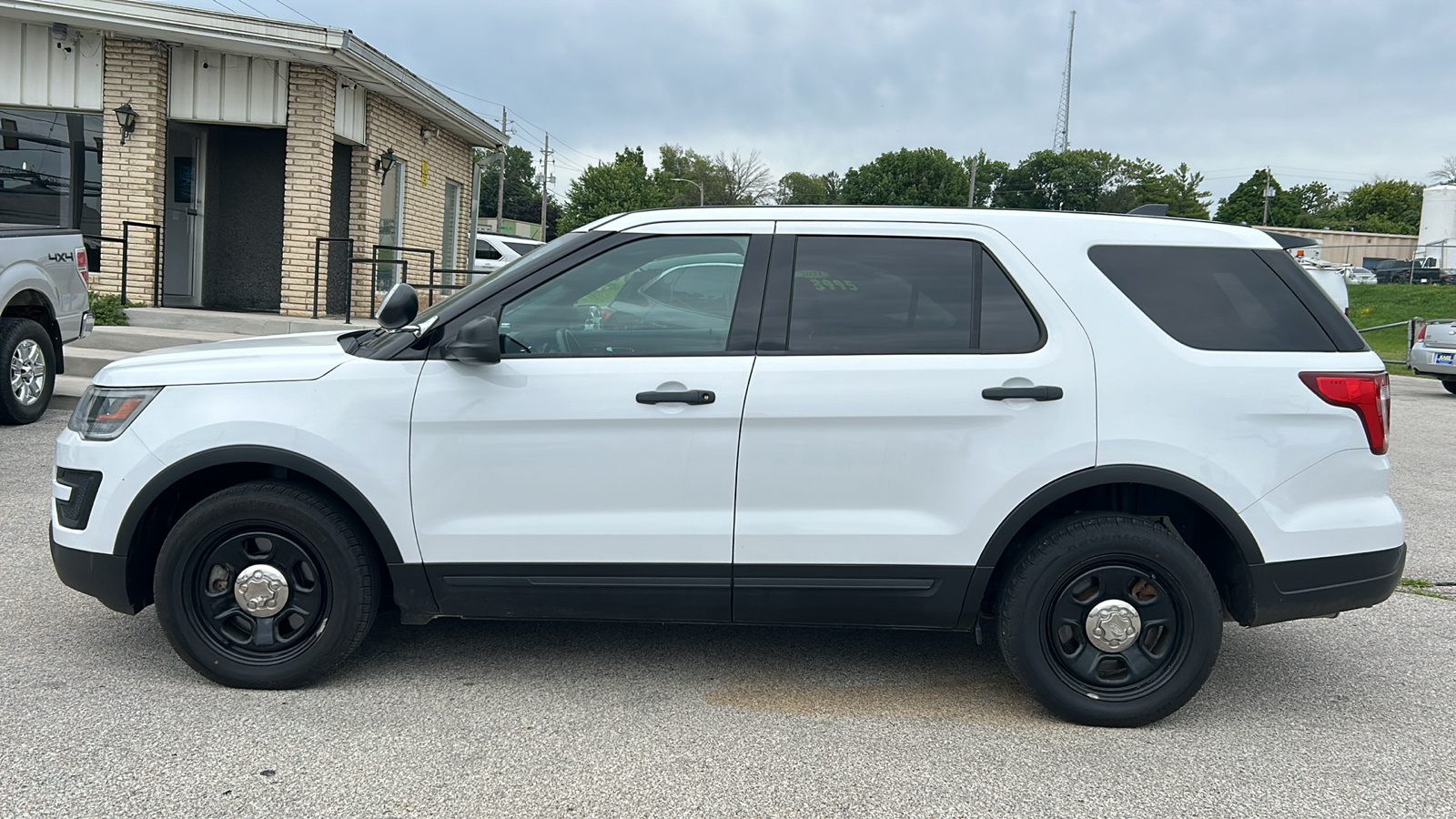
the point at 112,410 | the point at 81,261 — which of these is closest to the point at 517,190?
the point at 81,261

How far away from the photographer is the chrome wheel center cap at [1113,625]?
152 inches

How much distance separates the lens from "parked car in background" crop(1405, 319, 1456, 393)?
55.5 ft

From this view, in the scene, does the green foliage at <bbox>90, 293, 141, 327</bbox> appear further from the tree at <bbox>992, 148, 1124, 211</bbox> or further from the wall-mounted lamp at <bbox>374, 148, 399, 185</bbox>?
the tree at <bbox>992, 148, 1124, 211</bbox>

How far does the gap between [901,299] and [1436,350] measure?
16482 millimetres

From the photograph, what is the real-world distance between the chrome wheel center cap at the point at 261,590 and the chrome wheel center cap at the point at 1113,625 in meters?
2.78

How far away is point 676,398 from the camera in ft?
12.4

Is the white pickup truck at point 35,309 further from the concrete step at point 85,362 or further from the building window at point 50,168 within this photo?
the building window at point 50,168

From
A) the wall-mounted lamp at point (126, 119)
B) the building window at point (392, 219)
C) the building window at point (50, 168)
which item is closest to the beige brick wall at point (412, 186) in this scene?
the building window at point (392, 219)

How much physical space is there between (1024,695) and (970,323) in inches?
56.1

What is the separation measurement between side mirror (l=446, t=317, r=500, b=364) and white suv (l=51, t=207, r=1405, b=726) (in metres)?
0.01

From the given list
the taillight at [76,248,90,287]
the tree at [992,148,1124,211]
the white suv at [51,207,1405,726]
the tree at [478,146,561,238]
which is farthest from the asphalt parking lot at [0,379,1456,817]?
the tree at [478,146,561,238]

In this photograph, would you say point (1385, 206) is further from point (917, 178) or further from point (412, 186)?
point (412, 186)

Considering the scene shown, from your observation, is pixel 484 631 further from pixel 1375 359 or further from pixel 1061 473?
pixel 1375 359

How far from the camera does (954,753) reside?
3.67 metres
